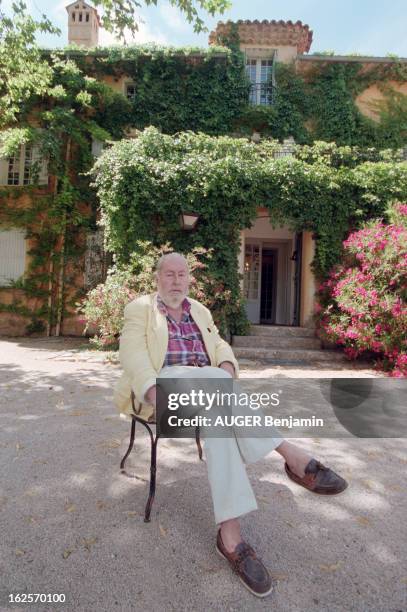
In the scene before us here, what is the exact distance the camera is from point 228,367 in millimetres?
2299

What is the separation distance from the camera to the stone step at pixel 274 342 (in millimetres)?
7664

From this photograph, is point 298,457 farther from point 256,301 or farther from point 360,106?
point 360,106

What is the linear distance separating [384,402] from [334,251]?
4.31 metres

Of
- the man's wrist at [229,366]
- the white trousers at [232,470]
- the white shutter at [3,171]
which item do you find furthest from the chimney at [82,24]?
the white trousers at [232,470]

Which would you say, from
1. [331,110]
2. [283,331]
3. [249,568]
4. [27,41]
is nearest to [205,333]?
[249,568]

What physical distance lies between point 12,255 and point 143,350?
378 inches

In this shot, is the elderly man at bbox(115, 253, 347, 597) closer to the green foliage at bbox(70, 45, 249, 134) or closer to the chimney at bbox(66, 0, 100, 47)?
the green foliage at bbox(70, 45, 249, 134)

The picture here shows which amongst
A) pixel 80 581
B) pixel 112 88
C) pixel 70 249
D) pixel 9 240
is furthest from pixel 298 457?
pixel 112 88

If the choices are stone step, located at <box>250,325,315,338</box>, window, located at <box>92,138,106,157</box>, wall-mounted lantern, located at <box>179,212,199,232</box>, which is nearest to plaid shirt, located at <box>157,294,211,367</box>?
wall-mounted lantern, located at <box>179,212,199,232</box>

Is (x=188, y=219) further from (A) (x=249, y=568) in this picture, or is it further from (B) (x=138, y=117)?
(A) (x=249, y=568)

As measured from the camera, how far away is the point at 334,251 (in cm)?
820

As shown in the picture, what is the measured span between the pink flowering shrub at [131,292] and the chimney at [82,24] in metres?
8.36

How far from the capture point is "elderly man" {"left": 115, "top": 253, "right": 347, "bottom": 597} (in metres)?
1.66

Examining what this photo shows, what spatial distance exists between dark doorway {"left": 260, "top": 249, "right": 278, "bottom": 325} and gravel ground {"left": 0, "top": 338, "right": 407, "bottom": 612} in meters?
8.48
